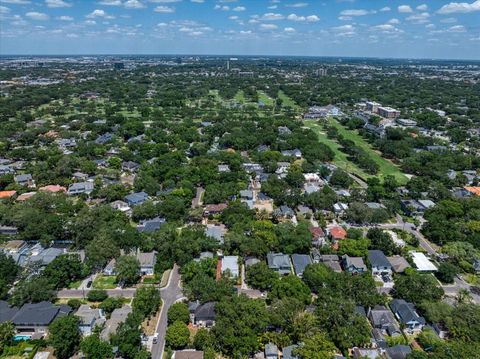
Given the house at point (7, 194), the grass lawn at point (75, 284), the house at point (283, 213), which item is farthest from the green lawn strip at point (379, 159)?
the house at point (7, 194)

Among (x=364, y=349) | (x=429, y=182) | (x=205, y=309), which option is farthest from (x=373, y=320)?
(x=429, y=182)

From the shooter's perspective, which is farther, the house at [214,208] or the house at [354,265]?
the house at [214,208]

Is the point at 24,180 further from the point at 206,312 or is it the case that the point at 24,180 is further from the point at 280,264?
the point at 280,264

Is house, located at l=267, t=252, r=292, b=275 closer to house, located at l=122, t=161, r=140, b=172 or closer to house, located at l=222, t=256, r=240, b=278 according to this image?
house, located at l=222, t=256, r=240, b=278

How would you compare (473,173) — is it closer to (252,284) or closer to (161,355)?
(252,284)

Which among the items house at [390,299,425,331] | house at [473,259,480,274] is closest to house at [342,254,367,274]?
house at [390,299,425,331]

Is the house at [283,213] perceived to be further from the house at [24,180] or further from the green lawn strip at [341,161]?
the house at [24,180]
